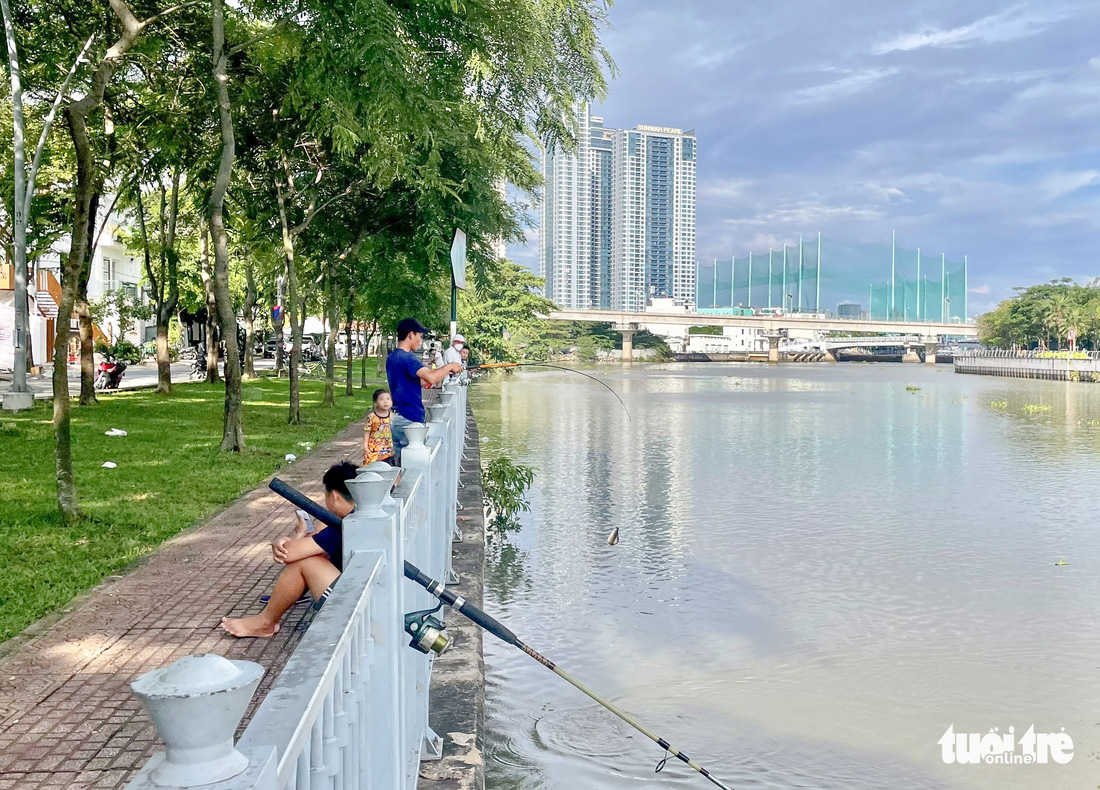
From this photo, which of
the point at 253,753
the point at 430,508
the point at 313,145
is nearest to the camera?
the point at 253,753

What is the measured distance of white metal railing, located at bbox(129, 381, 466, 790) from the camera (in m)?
1.16

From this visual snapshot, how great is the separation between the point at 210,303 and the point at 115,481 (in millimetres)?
14189

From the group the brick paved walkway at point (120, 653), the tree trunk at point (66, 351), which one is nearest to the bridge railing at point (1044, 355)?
the tree trunk at point (66, 351)

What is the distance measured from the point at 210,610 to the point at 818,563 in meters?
7.08

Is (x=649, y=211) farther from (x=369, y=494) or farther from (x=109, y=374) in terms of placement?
(x=369, y=494)

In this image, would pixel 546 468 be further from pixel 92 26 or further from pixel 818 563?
pixel 92 26

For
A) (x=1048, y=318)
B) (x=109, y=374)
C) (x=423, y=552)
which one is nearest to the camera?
(x=423, y=552)

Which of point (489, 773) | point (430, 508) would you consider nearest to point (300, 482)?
point (489, 773)

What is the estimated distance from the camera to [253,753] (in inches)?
51.1

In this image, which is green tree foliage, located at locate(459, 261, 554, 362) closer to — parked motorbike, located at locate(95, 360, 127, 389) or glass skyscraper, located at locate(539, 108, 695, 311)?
parked motorbike, located at locate(95, 360, 127, 389)

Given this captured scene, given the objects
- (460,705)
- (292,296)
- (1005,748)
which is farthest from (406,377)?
(292,296)

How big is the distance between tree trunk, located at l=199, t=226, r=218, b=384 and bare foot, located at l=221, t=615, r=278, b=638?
1601 centimetres

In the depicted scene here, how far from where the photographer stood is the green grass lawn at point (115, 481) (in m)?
6.90

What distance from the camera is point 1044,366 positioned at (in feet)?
242
